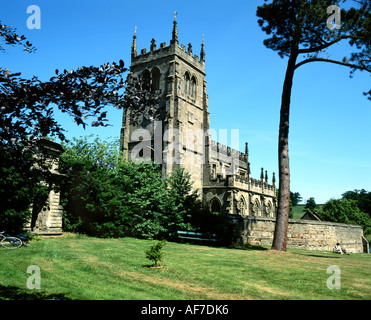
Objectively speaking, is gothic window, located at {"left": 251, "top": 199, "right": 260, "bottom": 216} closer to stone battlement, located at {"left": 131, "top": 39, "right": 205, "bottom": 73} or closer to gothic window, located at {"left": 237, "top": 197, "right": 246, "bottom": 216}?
gothic window, located at {"left": 237, "top": 197, "right": 246, "bottom": 216}

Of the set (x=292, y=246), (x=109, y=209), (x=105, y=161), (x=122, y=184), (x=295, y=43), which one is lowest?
(x=292, y=246)

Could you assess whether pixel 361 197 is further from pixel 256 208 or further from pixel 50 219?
pixel 50 219

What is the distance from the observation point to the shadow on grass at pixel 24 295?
18.6 ft

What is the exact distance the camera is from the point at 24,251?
11172 mm

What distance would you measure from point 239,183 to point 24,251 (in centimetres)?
2489

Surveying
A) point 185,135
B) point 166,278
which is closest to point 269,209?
point 185,135

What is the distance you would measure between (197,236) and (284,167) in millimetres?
7524

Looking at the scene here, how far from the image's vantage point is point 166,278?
7.79 m

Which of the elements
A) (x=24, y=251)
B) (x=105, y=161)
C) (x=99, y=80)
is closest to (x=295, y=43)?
(x=99, y=80)

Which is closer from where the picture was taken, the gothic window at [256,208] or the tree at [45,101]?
the tree at [45,101]

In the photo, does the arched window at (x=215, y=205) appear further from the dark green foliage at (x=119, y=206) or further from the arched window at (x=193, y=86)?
the arched window at (x=193, y=86)

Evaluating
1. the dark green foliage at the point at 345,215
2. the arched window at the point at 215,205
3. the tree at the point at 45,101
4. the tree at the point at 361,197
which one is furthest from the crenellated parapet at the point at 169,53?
the tree at the point at 361,197

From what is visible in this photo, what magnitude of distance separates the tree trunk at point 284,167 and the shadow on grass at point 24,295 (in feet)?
34.5
